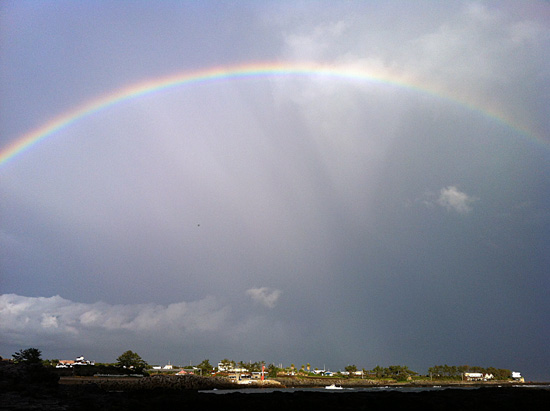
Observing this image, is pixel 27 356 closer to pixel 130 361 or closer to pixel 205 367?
pixel 130 361

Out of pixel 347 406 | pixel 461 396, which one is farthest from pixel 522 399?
pixel 347 406

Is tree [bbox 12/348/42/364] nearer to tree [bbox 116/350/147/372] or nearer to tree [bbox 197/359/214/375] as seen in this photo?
tree [bbox 116/350/147/372]

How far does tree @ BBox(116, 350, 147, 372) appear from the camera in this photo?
125 meters

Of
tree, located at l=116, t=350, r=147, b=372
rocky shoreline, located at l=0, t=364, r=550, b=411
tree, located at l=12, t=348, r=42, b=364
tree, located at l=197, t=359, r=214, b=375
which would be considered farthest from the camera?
tree, located at l=197, t=359, r=214, b=375

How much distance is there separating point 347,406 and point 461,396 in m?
17.0

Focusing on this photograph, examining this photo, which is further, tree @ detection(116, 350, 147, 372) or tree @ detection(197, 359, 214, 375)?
tree @ detection(197, 359, 214, 375)

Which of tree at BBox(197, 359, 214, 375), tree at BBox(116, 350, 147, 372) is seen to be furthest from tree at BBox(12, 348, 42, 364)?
tree at BBox(197, 359, 214, 375)

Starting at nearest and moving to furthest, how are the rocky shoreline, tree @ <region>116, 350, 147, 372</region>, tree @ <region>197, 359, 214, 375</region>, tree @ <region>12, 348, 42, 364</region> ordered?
1. the rocky shoreline
2. tree @ <region>12, 348, 42, 364</region>
3. tree @ <region>116, 350, 147, 372</region>
4. tree @ <region>197, 359, 214, 375</region>

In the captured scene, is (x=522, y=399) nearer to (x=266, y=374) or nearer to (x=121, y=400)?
(x=121, y=400)

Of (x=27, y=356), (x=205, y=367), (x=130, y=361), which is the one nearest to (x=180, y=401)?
(x=27, y=356)

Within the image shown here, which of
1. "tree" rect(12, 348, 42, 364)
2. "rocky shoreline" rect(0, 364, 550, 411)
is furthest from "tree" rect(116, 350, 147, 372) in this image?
"rocky shoreline" rect(0, 364, 550, 411)

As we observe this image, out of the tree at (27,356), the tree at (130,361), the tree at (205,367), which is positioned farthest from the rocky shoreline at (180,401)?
the tree at (205,367)

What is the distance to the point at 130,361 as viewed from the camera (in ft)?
411

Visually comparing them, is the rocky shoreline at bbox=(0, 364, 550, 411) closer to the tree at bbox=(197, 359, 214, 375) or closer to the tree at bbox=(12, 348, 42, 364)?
the tree at bbox=(12, 348, 42, 364)
